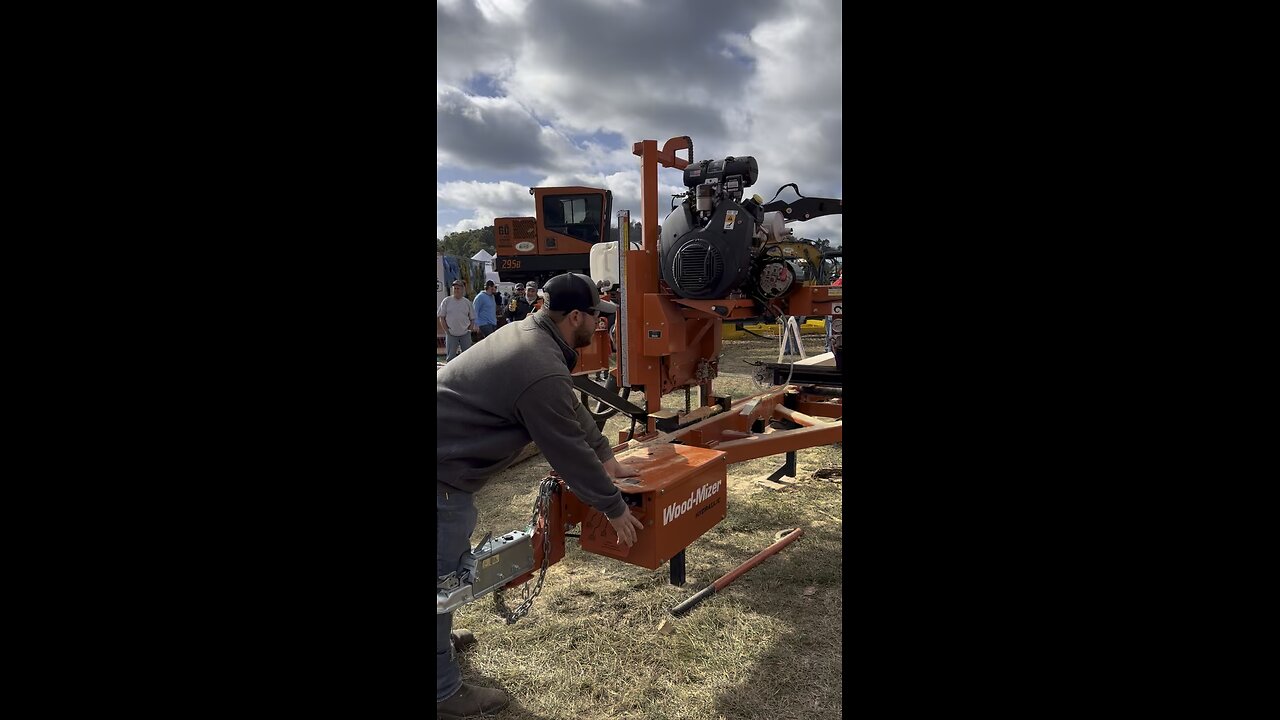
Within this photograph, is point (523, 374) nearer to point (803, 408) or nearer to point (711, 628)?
point (711, 628)

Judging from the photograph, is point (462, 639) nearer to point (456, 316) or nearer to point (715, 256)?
point (715, 256)

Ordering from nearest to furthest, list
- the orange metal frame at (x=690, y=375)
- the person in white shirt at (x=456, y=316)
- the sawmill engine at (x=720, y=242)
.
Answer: the orange metal frame at (x=690, y=375)
the sawmill engine at (x=720, y=242)
the person in white shirt at (x=456, y=316)

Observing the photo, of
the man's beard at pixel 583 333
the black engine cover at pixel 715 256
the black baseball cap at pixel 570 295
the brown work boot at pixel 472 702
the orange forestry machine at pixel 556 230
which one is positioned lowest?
the brown work boot at pixel 472 702

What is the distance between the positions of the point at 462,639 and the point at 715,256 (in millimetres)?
2830

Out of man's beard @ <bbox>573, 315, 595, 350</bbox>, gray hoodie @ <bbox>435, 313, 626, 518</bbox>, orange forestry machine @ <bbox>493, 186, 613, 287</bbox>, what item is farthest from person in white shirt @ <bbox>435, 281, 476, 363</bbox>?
gray hoodie @ <bbox>435, 313, 626, 518</bbox>

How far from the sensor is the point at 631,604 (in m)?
3.43

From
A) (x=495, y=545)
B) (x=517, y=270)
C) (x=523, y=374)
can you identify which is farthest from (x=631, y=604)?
(x=517, y=270)

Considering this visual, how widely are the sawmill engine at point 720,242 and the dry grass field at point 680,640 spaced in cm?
179

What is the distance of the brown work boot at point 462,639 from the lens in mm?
3023

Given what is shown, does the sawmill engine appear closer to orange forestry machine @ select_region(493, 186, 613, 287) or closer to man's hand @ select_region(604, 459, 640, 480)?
man's hand @ select_region(604, 459, 640, 480)

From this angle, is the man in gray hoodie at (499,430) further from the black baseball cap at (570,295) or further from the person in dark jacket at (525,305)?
the person in dark jacket at (525,305)

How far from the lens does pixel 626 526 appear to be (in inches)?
101

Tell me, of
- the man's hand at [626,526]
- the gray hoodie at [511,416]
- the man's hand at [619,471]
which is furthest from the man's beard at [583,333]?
the man's hand at [626,526]

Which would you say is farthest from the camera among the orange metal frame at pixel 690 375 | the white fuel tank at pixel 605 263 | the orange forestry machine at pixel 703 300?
the white fuel tank at pixel 605 263
